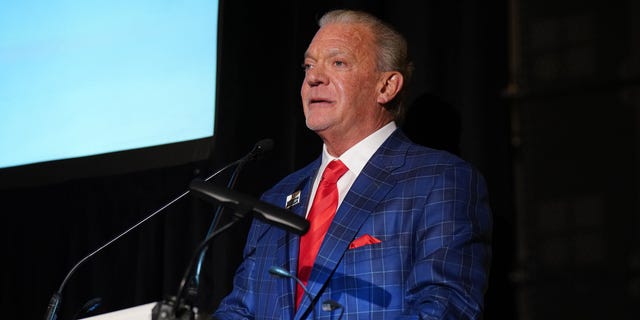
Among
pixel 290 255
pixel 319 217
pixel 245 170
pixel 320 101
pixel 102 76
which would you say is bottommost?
pixel 290 255

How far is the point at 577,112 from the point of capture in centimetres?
86

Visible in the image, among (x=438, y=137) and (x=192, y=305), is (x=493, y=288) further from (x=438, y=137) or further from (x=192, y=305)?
(x=192, y=305)

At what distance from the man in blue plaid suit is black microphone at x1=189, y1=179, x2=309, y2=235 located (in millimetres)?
180

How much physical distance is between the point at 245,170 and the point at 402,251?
4.24 feet

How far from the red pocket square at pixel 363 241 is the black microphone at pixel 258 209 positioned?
60 cm

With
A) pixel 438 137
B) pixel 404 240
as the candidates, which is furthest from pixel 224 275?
pixel 404 240

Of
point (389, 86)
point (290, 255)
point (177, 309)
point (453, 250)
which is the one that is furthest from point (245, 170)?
point (177, 309)

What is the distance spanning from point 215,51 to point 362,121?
2.96 feet

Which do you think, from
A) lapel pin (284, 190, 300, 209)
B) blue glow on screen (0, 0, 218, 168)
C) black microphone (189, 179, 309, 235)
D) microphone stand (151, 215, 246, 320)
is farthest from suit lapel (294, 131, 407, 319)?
blue glow on screen (0, 0, 218, 168)

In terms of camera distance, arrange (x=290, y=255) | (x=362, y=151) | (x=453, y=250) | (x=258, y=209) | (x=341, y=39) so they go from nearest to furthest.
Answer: (x=258, y=209) < (x=453, y=250) < (x=290, y=255) < (x=362, y=151) < (x=341, y=39)

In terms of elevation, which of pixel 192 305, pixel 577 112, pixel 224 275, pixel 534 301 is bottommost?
pixel 224 275

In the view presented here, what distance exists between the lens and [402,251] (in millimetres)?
2193

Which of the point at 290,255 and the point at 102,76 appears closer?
the point at 290,255

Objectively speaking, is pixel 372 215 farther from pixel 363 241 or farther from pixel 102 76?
pixel 102 76
